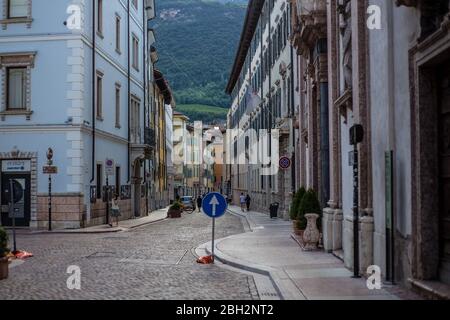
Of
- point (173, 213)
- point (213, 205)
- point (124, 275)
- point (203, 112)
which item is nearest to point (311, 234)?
point (213, 205)

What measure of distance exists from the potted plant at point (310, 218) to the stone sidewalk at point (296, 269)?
1.19 feet

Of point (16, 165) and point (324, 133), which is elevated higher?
point (324, 133)

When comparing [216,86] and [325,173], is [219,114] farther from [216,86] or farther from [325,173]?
[325,173]

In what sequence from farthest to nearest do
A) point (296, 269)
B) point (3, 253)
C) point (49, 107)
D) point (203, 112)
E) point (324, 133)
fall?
point (203, 112), point (49, 107), point (324, 133), point (296, 269), point (3, 253)

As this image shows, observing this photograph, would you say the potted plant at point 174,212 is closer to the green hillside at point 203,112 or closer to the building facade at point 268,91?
the building facade at point 268,91

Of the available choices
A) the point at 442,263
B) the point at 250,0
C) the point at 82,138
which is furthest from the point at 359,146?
the point at 250,0

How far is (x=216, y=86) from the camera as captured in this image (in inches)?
4392

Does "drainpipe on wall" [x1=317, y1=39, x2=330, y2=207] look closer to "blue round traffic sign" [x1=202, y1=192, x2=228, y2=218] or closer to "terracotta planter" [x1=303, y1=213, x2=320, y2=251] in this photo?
"terracotta planter" [x1=303, y1=213, x2=320, y2=251]

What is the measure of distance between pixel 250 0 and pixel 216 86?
64.6 meters

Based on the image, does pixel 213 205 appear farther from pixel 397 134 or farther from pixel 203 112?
pixel 203 112

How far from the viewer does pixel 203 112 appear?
12825cm

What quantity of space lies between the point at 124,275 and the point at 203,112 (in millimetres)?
116213

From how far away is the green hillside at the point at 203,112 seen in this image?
12462 centimetres

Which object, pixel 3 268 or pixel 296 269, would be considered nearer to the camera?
pixel 3 268
